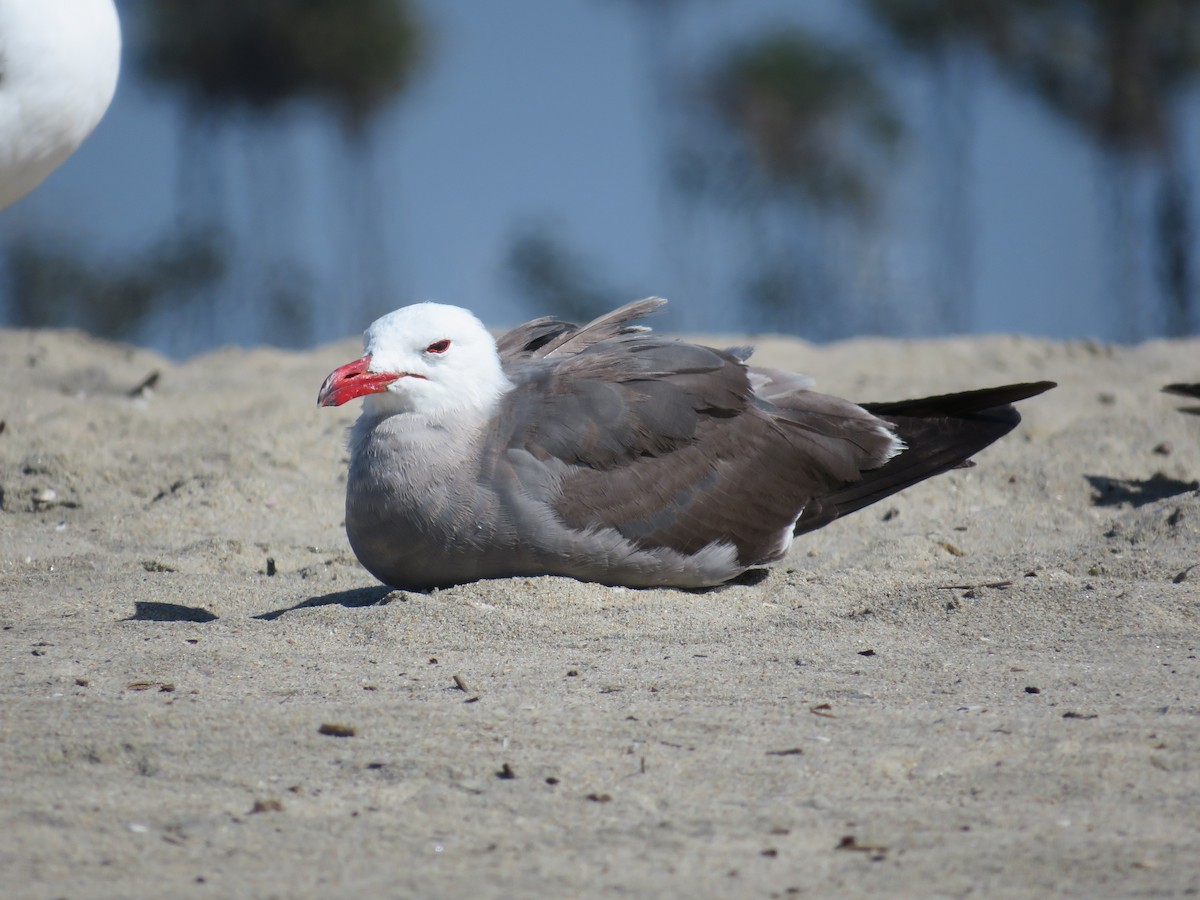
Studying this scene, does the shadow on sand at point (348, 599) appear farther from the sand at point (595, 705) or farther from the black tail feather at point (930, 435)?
the black tail feather at point (930, 435)

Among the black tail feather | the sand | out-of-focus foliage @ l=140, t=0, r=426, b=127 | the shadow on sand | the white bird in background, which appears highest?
out-of-focus foliage @ l=140, t=0, r=426, b=127

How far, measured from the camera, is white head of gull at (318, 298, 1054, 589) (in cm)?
453

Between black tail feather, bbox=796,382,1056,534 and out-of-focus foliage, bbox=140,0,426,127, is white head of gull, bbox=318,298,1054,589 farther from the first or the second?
out-of-focus foliage, bbox=140,0,426,127

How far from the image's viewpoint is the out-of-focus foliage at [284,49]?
17438mm

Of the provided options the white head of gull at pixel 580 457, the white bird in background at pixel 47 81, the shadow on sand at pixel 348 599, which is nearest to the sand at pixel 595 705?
the shadow on sand at pixel 348 599

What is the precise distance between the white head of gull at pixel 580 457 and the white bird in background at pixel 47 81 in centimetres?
197

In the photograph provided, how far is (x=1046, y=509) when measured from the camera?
587 cm

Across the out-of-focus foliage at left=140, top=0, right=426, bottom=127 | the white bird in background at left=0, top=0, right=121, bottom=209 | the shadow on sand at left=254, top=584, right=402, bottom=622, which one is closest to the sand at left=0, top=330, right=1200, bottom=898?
→ the shadow on sand at left=254, top=584, right=402, bottom=622

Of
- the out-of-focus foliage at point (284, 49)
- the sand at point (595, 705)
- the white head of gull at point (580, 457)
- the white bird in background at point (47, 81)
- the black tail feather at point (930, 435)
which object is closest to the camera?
the sand at point (595, 705)

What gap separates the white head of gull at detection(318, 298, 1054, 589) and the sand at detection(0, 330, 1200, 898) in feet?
0.59

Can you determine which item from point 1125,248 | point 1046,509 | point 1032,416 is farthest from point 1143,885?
point 1125,248

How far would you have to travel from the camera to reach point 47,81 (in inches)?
225

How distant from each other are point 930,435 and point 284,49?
14.3 metres

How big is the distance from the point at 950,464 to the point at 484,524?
202 centimetres
